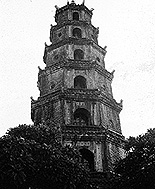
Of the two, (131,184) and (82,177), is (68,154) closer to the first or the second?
(82,177)

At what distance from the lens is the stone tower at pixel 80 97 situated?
19.7 metres

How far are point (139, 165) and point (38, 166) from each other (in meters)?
4.94

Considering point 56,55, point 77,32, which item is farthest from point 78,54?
point 77,32

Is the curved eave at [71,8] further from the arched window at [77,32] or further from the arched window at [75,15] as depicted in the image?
the arched window at [77,32]

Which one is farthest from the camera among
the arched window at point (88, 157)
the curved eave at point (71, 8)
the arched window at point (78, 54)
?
the curved eave at point (71, 8)

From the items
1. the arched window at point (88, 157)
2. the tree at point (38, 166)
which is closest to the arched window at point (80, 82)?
the arched window at point (88, 157)

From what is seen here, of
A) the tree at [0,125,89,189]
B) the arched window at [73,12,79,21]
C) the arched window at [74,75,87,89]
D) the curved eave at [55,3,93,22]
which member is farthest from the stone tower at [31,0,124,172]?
the tree at [0,125,89,189]

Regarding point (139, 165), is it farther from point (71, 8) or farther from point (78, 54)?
point (71, 8)

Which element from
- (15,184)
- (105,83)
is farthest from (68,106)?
(15,184)

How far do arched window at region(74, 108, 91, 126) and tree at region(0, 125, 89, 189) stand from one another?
4.38 meters

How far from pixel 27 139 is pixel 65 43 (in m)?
10.9

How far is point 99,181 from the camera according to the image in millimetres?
17734

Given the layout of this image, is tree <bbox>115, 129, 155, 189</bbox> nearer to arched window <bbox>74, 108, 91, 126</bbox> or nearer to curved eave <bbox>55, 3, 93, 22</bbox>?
arched window <bbox>74, 108, 91, 126</bbox>

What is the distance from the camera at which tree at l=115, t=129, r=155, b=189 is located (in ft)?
51.9
